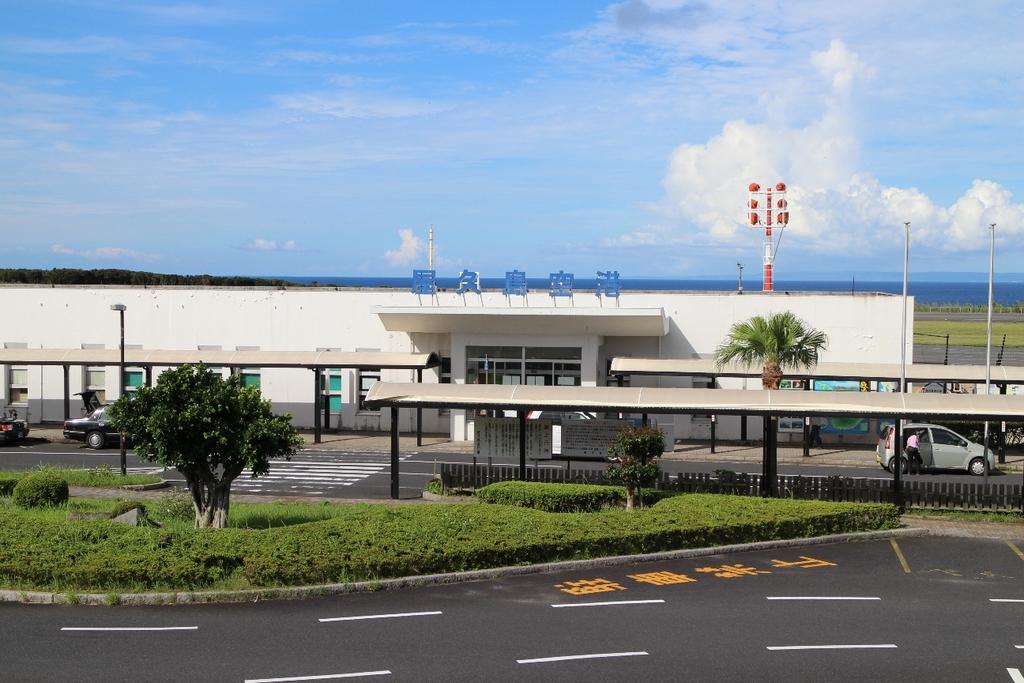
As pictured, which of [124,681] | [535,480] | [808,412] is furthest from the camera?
[535,480]

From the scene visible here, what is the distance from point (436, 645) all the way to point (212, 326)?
3050cm

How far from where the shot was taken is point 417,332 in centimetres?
4053

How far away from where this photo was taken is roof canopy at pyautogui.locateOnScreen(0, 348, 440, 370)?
124 feet

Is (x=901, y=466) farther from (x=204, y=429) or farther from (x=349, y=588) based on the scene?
(x=204, y=429)

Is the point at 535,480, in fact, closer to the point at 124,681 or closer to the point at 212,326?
the point at 124,681

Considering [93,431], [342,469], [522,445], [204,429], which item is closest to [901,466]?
[522,445]

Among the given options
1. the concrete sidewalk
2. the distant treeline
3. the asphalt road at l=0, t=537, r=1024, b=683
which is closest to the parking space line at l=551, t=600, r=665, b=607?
the asphalt road at l=0, t=537, r=1024, b=683

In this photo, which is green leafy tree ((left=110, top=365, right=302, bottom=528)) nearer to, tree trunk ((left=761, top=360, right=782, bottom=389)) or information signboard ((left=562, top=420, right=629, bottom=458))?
information signboard ((left=562, top=420, right=629, bottom=458))

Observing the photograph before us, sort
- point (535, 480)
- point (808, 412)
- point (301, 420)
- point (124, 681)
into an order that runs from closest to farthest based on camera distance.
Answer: point (124, 681) < point (808, 412) < point (535, 480) < point (301, 420)

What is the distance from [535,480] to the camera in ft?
87.0

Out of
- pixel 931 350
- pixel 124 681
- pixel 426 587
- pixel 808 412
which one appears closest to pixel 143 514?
pixel 426 587

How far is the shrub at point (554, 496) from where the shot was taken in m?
23.5

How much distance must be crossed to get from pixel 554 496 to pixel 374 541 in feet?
21.0

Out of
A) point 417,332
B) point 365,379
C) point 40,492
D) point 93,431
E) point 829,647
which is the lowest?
point 829,647
